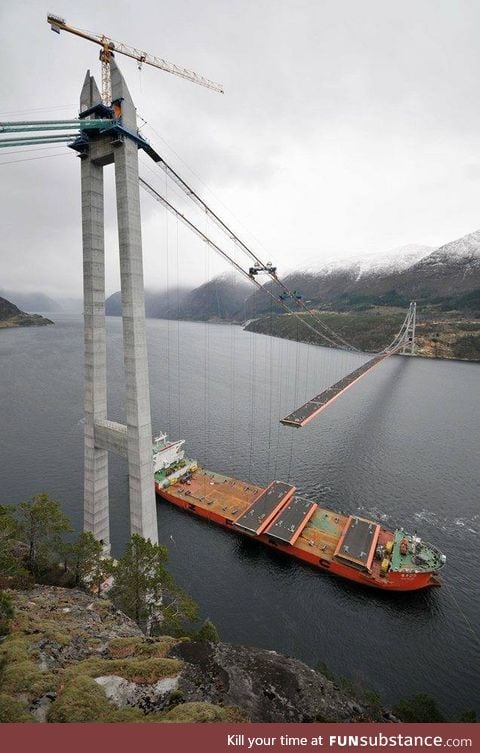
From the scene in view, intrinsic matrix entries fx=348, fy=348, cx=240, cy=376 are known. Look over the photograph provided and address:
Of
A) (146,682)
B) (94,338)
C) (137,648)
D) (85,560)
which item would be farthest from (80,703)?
(94,338)

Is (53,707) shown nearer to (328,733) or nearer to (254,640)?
(328,733)

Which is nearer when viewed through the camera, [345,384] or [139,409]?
[139,409]

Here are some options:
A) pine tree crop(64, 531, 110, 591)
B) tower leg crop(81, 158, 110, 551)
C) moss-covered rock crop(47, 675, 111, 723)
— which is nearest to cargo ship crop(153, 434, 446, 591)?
tower leg crop(81, 158, 110, 551)

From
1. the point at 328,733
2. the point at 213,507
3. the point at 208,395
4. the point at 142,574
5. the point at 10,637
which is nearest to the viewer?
the point at 328,733

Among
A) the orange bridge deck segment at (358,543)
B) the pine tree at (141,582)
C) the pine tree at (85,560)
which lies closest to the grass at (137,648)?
the pine tree at (141,582)

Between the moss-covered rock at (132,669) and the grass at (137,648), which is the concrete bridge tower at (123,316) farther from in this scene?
the moss-covered rock at (132,669)

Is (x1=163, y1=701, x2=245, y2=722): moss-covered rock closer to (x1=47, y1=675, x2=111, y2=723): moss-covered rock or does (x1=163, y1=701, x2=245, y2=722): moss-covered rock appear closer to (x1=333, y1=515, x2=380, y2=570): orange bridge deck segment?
(x1=47, y1=675, x2=111, y2=723): moss-covered rock

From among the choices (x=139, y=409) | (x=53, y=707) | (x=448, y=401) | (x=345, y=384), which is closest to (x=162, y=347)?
(x=345, y=384)
